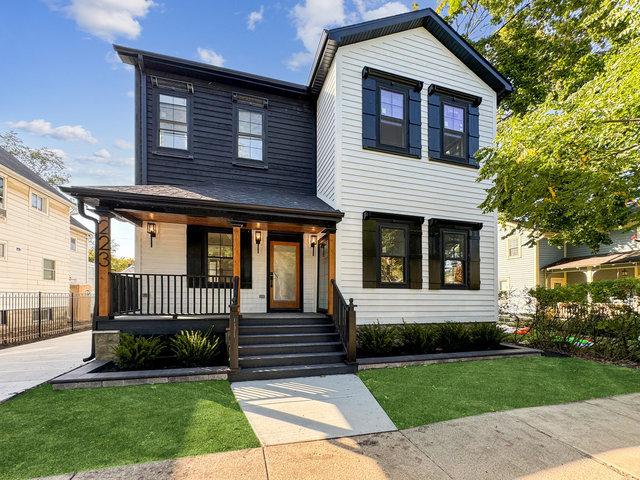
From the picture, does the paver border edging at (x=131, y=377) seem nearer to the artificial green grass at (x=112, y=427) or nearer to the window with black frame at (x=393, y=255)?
the artificial green grass at (x=112, y=427)

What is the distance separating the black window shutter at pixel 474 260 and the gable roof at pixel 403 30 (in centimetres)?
423

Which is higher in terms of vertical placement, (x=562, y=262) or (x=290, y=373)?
(x=562, y=262)

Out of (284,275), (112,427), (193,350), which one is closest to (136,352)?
(193,350)

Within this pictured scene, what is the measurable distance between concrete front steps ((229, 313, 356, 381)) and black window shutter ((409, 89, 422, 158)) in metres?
4.56

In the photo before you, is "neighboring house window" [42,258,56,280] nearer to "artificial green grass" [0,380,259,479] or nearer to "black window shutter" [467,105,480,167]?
"artificial green grass" [0,380,259,479]

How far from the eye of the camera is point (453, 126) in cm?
850

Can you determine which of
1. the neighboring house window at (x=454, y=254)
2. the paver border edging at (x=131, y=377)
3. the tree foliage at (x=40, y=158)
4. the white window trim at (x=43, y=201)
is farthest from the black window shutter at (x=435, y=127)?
the tree foliage at (x=40, y=158)

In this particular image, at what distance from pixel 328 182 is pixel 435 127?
3.06m

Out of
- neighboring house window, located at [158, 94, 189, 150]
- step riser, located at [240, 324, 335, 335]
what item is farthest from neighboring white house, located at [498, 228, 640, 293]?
neighboring house window, located at [158, 94, 189, 150]

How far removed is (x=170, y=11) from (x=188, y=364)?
948 cm

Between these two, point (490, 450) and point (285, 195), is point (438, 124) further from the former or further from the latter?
point (490, 450)

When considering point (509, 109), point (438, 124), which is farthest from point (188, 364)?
point (509, 109)

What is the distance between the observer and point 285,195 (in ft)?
26.8

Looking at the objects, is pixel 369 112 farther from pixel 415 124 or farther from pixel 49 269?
pixel 49 269
